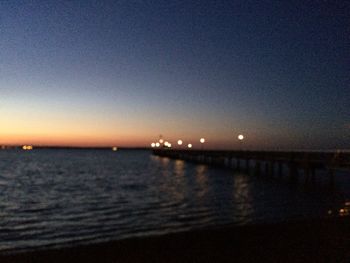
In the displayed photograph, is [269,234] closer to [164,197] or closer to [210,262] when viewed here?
[210,262]

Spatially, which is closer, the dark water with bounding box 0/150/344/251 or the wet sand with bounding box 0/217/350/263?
the wet sand with bounding box 0/217/350/263

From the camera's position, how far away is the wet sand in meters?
9.73

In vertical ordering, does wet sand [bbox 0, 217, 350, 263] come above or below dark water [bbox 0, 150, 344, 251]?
above

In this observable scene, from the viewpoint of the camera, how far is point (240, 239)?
469 inches

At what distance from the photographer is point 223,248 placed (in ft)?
35.4

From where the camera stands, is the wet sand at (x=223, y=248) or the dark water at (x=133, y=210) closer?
the wet sand at (x=223, y=248)

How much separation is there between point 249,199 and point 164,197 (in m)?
5.91

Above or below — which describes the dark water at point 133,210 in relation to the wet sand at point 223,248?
below

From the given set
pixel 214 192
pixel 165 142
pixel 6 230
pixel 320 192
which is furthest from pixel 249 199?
pixel 165 142

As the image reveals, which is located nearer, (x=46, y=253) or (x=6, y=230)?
(x=46, y=253)

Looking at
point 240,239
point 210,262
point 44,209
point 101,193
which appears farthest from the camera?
point 101,193

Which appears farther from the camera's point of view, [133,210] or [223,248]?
[133,210]

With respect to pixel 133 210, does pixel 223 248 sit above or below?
above

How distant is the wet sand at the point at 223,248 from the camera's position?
31.9ft
